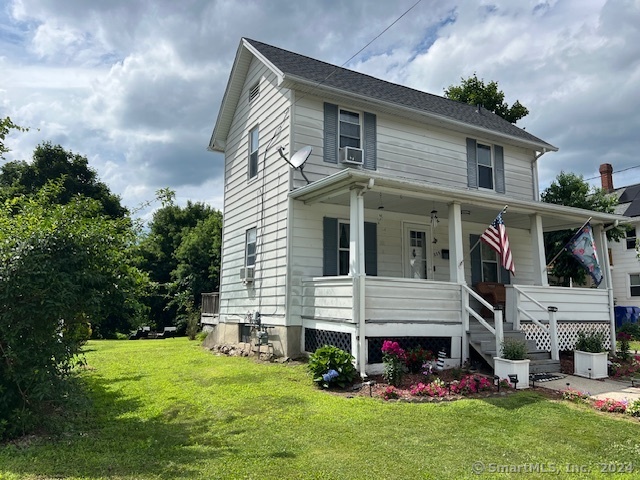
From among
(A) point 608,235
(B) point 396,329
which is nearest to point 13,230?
(B) point 396,329

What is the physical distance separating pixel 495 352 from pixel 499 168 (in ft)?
23.9

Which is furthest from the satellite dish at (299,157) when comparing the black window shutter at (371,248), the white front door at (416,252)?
the white front door at (416,252)

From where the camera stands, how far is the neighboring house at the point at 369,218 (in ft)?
28.9

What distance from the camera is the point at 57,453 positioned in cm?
439

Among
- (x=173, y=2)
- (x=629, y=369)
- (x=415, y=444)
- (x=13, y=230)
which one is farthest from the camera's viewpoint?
(x=629, y=369)

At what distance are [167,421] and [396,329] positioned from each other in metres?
4.53

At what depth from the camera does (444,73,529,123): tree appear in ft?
80.1

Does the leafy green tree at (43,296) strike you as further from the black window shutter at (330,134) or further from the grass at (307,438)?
the black window shutter at (330,134)

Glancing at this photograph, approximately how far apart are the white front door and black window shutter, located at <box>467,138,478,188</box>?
7.92 ft

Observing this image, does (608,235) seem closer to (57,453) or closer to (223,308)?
(223,308)

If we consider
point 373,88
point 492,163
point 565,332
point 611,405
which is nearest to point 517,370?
point 611,405

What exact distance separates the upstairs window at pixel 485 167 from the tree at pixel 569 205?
22.9 ft

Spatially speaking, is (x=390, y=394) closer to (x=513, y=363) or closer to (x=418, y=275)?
(x=513, y=363)

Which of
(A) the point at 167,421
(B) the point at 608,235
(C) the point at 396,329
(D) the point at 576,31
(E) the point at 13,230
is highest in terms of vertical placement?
(D) the point at 576,31
